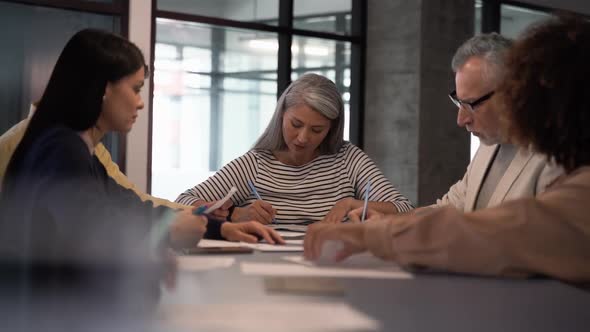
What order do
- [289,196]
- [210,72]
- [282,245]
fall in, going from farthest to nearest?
[210,72] → [289,196] → [282,245]

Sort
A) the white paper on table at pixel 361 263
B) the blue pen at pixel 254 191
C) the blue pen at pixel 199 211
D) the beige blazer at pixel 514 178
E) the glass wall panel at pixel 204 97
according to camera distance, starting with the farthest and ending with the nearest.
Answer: the glass wall panel at pixel 204 97
the blue pen at pixel 254 191
the beige blazer at pixel 514 178
the blue pen at pixel 199 211
the white paper on table at pixel 361 263

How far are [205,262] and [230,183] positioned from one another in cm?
155

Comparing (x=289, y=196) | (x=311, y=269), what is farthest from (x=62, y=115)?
(x=289, y=196)

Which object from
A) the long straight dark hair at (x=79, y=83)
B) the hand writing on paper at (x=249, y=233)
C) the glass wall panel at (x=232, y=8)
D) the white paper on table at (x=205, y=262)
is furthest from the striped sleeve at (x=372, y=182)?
the glass wall panel at (x=232, y=8)

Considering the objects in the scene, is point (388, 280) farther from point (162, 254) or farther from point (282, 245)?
point (282, 245)

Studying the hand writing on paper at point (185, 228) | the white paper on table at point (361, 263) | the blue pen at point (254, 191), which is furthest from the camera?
the blue pen at point (254, 191)

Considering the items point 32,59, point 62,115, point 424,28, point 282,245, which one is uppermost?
point 424,28

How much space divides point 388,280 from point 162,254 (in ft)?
1.33

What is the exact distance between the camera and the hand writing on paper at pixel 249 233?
2.16 metres

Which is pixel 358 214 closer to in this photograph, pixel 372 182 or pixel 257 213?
pixel 257 213

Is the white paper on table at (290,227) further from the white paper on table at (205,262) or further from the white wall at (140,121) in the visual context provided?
the white wall at (140,121)

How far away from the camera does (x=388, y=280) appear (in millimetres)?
1348

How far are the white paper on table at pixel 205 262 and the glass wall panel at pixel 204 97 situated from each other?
439 centimetres

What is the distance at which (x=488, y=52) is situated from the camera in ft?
8.62
